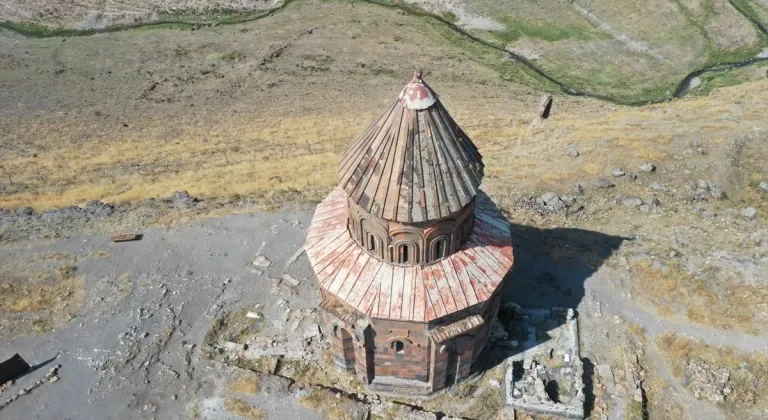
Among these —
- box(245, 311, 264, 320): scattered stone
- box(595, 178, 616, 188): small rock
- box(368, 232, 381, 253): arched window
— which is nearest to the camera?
box(368, 232, 381, 253): arched window

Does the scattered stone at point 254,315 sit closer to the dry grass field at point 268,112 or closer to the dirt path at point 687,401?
the dry grass field at point 268,112

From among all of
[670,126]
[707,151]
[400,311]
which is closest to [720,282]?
[707,151]

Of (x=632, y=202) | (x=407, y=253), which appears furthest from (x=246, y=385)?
(x=632, y=202)

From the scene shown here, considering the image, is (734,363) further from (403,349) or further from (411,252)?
(411,252)

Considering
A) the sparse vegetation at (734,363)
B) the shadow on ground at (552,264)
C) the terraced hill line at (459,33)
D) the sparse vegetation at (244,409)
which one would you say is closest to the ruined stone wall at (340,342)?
the sparse vegetation at (244,409)

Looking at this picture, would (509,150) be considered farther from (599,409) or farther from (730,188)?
(599,409)

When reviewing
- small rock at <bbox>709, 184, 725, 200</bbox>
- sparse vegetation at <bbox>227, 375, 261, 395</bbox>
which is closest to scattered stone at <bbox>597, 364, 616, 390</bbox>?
sparse vegetation at <bbox>227, 375, 261, 395</bbox>

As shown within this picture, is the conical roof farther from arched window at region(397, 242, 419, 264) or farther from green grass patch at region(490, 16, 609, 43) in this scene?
green grass patch at region(490, 16, 609, 43)
